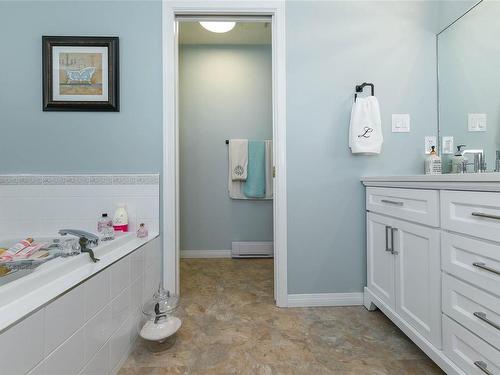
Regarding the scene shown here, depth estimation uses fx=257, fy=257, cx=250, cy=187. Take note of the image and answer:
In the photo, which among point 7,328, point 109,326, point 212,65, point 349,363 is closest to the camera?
point 7,328

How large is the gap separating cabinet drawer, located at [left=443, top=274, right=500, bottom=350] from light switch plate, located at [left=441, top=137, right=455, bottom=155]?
1.05 metres

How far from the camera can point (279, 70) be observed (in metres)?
1.68

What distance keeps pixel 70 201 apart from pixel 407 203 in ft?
6.31

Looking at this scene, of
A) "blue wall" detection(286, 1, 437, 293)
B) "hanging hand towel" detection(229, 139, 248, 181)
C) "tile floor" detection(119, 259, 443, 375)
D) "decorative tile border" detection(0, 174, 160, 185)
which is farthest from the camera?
"hanging hand towel" detection(229, 139, 248, 181)

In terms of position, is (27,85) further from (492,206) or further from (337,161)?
(492,206)

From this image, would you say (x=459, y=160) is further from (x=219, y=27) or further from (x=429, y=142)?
(x=219, y=27)

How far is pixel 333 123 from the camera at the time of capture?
171 centimetres

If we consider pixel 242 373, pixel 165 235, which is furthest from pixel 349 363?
pixel 165 235

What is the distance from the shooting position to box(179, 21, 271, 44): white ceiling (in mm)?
2465

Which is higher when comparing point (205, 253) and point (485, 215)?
point (485, 215)

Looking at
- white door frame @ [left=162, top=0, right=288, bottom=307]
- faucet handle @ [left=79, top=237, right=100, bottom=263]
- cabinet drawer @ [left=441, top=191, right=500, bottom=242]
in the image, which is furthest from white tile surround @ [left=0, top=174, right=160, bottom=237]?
cabinet drawer @ [left=441, top=191, right=500, bottom=242]

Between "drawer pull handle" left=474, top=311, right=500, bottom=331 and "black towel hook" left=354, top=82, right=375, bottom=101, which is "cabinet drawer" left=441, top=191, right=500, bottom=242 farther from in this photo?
"black towel hook" left=354, top=82, right=375, bottom=101

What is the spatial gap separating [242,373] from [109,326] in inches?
23.0

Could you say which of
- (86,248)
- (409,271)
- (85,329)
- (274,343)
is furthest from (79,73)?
(409,271)
